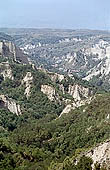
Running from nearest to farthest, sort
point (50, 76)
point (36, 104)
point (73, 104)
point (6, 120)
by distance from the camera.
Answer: point (6, 120) < point (73, 104) < point (36, 104) < point (50, 76)

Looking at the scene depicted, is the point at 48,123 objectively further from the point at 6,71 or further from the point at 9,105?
the point at 6,71

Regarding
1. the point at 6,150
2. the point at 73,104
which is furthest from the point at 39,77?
the point at 6,150

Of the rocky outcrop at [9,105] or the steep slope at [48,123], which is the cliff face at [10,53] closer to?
the steep slope at [48,123]

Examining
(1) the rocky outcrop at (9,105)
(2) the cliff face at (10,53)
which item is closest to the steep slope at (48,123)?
(1) the rocky outcrop at (9,105)

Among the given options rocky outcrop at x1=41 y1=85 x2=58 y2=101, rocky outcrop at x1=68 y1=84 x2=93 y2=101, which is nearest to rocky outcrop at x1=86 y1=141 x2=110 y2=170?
rocky outcrop at x1=41 y1=85 x2=58 y2=101

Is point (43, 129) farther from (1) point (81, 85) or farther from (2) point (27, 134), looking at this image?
(1) point (81, 85)
